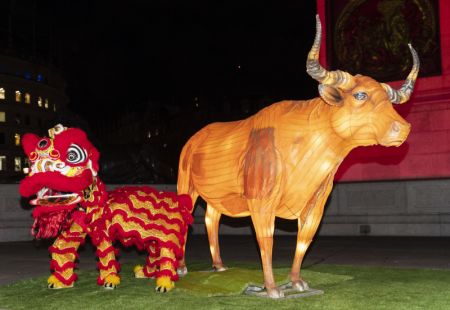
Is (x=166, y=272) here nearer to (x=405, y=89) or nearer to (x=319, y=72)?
(x=319, y=72)

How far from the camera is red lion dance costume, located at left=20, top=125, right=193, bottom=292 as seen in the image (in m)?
6.48

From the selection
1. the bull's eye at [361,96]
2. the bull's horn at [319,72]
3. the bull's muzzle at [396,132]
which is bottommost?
the bull's muzzle at [396,132]

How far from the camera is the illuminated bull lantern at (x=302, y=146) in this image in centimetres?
591

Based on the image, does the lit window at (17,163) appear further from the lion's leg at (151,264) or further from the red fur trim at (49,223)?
the red fur trim at (49,223)

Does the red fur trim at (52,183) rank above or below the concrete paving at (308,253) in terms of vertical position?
above

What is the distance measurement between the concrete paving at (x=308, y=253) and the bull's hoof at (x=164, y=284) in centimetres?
251

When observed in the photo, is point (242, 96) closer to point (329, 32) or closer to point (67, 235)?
point (329, 32)

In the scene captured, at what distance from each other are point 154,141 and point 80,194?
478 inches

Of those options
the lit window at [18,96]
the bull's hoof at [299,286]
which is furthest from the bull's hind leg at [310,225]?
the lit window at [18,96]

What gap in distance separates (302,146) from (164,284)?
227 cm

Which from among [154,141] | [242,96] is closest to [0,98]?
[242,96]

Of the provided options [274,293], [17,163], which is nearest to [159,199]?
[274,293]

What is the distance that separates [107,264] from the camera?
22.7 ft

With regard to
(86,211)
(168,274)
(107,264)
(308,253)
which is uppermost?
(86,211)
